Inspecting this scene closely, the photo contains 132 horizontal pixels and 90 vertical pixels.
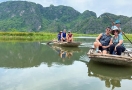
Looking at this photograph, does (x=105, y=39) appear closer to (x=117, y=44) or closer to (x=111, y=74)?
(x=117, y=44)

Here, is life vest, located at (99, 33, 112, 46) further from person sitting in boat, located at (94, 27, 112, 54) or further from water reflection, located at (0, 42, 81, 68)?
water reflection, located at (0, 42, 81, 68)

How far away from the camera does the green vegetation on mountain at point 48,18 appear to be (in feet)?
259

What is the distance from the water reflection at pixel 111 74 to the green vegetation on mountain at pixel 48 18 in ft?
214

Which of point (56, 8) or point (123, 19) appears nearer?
point (123, 19)

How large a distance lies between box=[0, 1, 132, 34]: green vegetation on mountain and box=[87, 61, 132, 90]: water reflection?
65.3 metres

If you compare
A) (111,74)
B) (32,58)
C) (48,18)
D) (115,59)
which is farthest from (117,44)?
(48,18)

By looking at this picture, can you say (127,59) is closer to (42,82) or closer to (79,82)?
(79,82)

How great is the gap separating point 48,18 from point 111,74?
113027 millimetres

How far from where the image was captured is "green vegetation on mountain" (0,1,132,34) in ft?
259

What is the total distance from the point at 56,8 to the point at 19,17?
111 ft

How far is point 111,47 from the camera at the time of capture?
18.3 feet

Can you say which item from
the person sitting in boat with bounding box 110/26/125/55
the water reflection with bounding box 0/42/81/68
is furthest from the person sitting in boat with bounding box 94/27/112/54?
the water reflection with bounding box 0/42/81/68

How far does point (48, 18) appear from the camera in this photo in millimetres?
115688

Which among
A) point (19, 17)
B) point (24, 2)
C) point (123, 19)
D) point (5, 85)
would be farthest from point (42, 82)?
point (24, 2)
